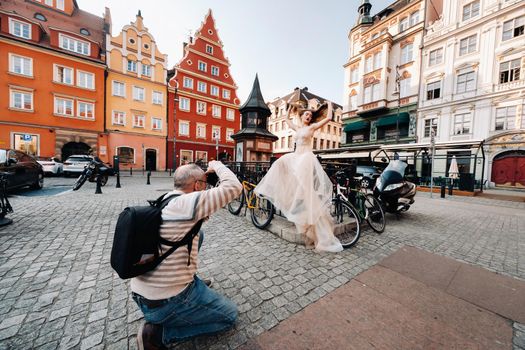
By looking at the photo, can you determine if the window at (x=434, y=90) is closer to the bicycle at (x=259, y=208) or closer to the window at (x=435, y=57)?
the window at (x=435, y=57)

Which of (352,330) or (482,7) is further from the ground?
(482,7)

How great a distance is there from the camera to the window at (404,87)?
21.5 meters

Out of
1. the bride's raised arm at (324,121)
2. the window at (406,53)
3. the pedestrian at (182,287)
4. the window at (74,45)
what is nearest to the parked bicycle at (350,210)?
the bride's raised arm at (324,121)

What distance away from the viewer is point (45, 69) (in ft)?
60.8

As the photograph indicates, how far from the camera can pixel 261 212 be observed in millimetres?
4891

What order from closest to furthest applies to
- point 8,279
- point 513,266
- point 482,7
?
point 8,279, point 513,266, point 482,7

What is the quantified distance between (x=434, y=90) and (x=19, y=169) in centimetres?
2951

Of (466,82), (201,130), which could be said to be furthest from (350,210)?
(201,130)

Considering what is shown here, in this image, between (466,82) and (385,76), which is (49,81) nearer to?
(385,76)

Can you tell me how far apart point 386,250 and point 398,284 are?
1.15 meters

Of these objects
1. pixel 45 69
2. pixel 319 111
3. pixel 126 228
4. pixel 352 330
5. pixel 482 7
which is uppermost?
pixel 482 7

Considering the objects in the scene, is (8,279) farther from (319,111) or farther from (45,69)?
(45,69)

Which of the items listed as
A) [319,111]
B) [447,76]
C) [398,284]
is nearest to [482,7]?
[447,76]

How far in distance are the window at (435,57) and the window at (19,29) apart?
37753 millimetres
